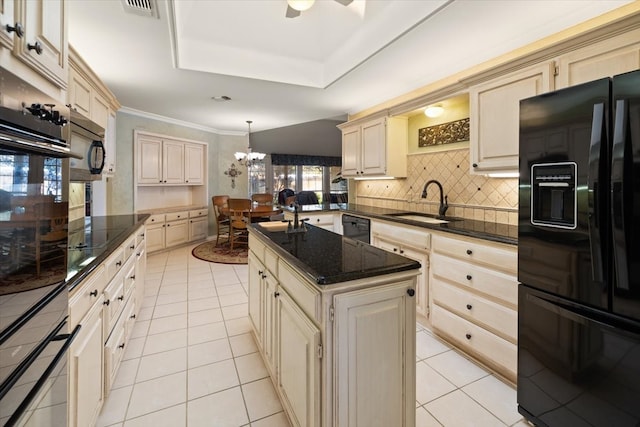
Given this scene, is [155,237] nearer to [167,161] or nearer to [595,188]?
[167,161]

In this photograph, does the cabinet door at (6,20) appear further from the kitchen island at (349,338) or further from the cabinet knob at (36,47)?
the kitchen island at (349,338)

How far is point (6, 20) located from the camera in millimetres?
793

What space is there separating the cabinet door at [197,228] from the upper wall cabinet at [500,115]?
5.37 meters

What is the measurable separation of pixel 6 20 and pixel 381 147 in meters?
3.36

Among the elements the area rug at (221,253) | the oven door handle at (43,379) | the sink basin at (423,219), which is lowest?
the area rug at (221,253)

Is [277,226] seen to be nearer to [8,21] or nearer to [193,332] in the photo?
[193,332]

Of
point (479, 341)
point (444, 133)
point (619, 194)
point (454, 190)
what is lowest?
point (479, 341)

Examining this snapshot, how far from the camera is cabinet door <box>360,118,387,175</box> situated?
3.70 meters

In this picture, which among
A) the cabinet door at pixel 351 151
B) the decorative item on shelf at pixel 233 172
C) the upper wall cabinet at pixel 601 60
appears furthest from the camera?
the decorative item on shelf at pixel 233 172

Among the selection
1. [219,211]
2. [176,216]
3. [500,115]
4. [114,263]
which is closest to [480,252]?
[500,115]

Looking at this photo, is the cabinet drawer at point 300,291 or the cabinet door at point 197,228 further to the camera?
the cabinet door at point 197,228

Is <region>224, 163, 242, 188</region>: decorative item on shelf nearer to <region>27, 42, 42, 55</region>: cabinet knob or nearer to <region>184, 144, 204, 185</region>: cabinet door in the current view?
<region>184, 144, 204, 185</region>: cabinet door

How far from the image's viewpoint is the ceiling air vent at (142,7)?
2037 mm

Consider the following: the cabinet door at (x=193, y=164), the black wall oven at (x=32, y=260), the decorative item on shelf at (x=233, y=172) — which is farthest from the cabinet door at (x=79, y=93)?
the decorative item on shelf at (x=233, y=172)
